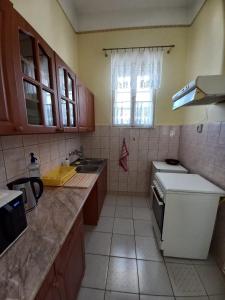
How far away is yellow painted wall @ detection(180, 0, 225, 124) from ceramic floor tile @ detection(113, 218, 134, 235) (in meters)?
1.77

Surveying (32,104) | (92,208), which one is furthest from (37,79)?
(92,208)

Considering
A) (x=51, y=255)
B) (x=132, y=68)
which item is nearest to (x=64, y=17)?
(x=132, y=68)

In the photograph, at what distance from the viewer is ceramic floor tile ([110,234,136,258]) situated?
1.67 meters

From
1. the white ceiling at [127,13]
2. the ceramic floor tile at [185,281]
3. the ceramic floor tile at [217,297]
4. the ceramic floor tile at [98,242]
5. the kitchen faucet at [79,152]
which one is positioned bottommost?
the ceramic floor tile at [217,297]

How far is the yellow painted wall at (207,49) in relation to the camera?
5.35 feet

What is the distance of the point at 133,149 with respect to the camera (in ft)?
9.42

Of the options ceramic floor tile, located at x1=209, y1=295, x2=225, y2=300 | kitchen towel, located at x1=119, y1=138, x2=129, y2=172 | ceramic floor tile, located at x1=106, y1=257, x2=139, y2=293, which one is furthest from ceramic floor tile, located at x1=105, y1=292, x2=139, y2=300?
kitchen towel, located at x1=119, y1=138, x2=129, y2=172

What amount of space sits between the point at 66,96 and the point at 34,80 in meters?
0.59

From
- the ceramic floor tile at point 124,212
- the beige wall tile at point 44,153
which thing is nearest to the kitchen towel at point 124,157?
the ceramic floor tile at point 124,212

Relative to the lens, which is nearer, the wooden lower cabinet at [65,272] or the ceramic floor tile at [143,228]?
the wooden lower cabinet at [65,272]

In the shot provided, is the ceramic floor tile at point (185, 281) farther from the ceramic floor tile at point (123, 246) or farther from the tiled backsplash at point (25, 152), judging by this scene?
the tiled backsplash at point (25, 152)

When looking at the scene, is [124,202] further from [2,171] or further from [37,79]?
[37,79]

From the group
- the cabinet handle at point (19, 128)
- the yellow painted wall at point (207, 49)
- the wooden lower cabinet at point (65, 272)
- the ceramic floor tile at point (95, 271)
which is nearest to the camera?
the wooden lower cabinet at point (65, 272)

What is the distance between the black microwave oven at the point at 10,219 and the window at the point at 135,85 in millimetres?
2234
